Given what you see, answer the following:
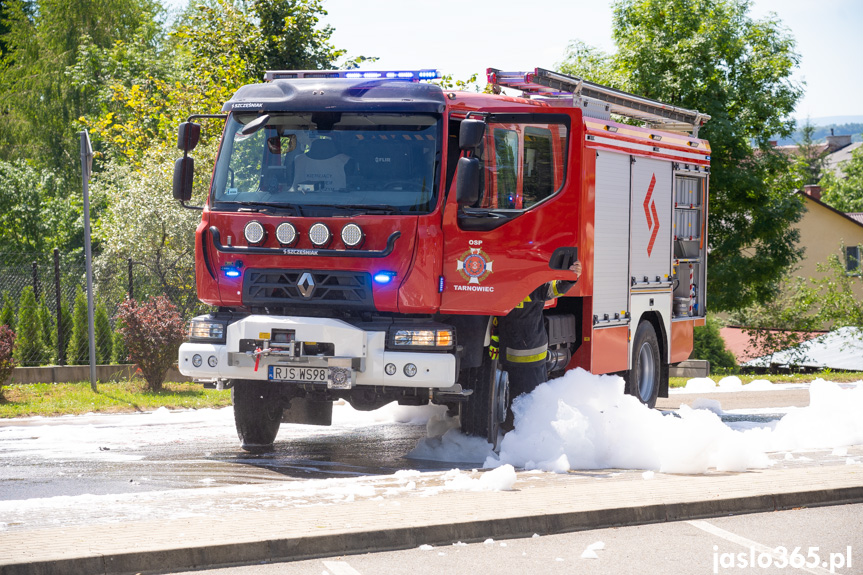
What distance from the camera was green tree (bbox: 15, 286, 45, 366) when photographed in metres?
17.5

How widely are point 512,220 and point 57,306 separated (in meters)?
10.8

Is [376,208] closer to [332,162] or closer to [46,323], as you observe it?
[332,162]

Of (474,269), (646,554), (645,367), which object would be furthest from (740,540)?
(645,367)

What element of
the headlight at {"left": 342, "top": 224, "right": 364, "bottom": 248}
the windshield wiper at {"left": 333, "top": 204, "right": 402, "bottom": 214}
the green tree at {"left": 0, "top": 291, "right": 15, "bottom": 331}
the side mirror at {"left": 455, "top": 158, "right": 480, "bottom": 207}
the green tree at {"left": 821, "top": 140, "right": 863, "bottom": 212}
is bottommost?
the green tree at {"left": 0, "top": 291, "right": 15, "bottom": 331}

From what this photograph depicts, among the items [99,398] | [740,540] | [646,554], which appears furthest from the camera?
[99,398]

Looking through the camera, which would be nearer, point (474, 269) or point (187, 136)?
point (474, 269)

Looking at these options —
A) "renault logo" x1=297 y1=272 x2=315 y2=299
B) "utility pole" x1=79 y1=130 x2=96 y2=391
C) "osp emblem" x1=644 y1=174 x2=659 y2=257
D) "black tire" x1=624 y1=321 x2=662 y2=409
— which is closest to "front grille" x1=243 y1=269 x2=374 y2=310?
"renault logo" x1=297 y1=272 x2=315 y2=299

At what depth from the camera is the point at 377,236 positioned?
916 centimetres

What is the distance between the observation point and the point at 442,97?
30.8 ft

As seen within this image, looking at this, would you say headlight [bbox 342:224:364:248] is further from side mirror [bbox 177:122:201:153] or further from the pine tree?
the pine tree

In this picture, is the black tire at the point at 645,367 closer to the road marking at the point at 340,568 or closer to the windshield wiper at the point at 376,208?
the windshield wiper at the point at 376,208

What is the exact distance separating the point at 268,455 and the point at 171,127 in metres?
16.8

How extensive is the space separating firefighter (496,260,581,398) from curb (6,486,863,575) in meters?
2.69

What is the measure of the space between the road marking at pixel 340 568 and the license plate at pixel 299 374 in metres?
2.95
